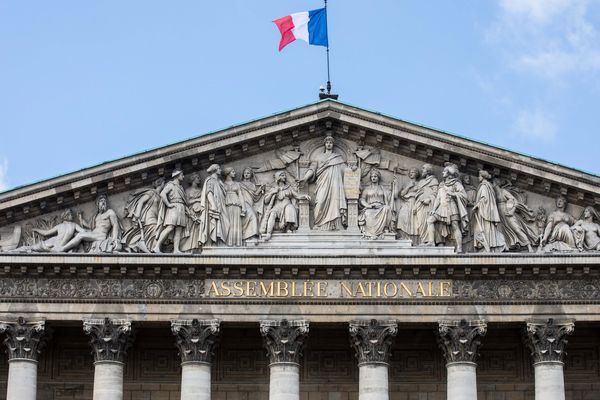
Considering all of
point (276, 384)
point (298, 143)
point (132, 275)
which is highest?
point (298, 143)

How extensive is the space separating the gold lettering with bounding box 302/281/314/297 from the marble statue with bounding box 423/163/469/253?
3.07 meters

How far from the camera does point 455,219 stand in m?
43.7

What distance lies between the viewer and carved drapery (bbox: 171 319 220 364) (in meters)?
42.9

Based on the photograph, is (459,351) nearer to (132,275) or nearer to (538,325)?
(538,325)

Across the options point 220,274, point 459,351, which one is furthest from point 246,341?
point 459,351

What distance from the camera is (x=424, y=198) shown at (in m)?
44.1

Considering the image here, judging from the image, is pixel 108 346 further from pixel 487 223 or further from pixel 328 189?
pixel 487 223

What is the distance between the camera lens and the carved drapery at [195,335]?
42.9m

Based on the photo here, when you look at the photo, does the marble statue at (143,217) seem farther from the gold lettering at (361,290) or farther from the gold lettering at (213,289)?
the gold lettering at (361,290)

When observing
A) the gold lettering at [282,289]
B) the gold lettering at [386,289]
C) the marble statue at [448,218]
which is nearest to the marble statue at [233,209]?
the gold lettering at [282,289]

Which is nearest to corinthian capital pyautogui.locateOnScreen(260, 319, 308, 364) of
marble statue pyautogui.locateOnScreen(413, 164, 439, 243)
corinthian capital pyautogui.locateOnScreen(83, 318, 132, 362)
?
corinthian capital pyautogui.locateOnScreen(83, 318, 132, 362)

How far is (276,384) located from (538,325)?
21.7 ft

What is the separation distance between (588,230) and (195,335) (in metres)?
10.2

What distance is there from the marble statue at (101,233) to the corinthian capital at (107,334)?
1.82 metres
